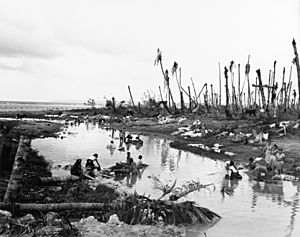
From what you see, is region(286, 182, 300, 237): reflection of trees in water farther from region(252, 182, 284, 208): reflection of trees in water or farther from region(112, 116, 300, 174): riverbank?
region(112, 116, 300, 174): riverbank

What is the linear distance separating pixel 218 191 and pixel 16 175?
25.4 ft

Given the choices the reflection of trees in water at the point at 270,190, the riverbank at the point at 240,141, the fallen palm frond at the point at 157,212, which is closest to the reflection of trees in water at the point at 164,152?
the riverbank at the point at 240,141

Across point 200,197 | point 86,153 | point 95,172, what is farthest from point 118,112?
point 200,197

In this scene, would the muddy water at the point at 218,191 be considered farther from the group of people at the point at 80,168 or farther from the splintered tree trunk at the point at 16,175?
the splintered tree trunk at the point at 16,175

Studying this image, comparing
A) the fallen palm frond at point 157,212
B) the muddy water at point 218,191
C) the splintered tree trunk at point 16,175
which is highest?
the splintered tree trunk at point 16,175

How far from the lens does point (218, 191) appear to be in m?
15.3

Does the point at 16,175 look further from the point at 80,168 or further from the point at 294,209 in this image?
the point at 294,209

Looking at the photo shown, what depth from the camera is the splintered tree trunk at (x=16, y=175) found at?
1028cm

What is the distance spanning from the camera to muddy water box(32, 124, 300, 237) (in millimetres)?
10734

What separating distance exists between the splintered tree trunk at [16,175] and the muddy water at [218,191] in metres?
4.66

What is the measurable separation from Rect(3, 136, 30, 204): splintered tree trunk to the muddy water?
466 centimetres

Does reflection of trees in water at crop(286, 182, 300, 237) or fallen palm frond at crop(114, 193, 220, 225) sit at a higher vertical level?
fallen palm frond at crop(114, 193, 220, 225)

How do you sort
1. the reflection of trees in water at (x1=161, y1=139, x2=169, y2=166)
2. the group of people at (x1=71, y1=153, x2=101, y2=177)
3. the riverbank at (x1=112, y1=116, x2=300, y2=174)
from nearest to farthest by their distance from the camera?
the group of people at (x1=71, y1=153, x2=101, y2=177) < the reflection of trees in water at (x1=161, y1=139, x2=169, y2=166) < the riverbank at (x1=112, y1=116, x2=300, y2=174)

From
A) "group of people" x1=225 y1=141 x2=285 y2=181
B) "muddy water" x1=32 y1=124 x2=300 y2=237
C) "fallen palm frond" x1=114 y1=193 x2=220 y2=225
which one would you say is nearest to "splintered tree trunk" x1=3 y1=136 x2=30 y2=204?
"fallen palm frond" x1=114 y1=193 x2=220 y2=225
